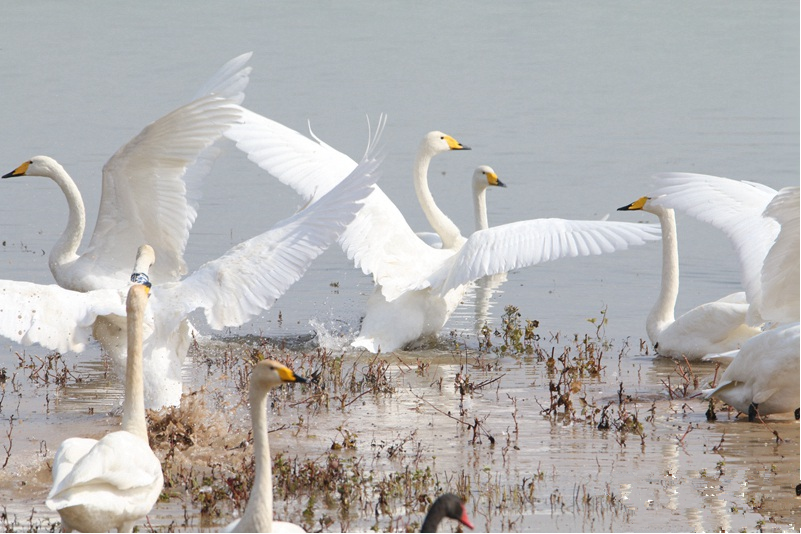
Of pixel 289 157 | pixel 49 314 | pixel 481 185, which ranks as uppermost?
pixel 481 185

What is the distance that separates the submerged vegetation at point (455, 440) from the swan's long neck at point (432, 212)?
1.46m

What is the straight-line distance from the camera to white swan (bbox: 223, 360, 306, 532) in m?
4.74

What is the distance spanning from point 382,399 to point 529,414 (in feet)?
3.20

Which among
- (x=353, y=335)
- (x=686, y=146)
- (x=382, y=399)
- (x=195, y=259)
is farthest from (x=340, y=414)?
(x=686, y=146)

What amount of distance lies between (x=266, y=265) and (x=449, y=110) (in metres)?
13.5

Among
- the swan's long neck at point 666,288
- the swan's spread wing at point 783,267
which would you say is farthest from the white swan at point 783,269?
the swan's long neck at point 666,288

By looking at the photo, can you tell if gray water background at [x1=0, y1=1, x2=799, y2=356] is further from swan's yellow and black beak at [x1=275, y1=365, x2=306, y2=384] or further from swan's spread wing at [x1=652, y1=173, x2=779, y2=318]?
swan's yellow and black beak at [x1=275, y1=365, x2=306, y2=384]

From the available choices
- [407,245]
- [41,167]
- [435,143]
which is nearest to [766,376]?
[407,245]

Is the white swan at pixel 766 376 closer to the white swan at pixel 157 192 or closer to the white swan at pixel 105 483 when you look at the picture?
the white swan at pixel 157 192

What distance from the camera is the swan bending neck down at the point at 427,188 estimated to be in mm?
11516

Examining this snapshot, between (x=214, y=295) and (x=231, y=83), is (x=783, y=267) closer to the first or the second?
(x=214, y=295)

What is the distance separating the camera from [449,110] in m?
20.8

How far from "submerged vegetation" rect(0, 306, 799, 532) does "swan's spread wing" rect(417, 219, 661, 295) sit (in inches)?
27.0

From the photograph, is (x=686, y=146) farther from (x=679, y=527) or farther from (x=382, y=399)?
(x=679, y=527)
